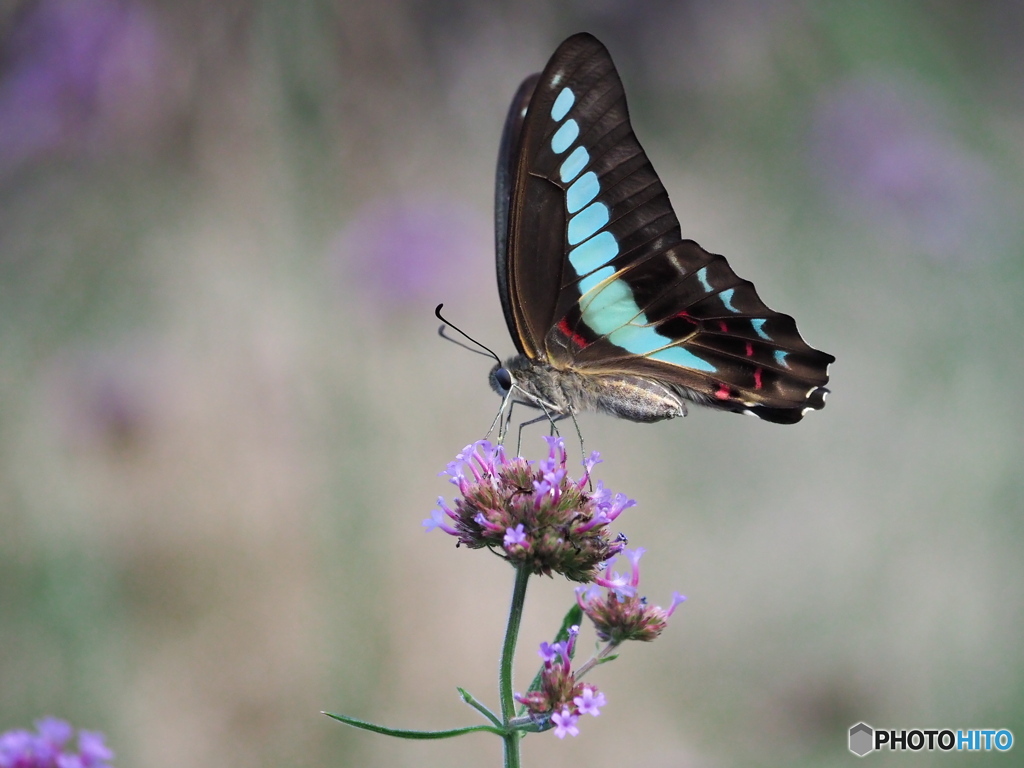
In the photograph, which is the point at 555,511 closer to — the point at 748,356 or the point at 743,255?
the point at 748,356

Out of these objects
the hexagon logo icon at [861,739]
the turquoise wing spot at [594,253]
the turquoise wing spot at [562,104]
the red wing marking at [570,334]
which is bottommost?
the hexagon logo icon at [861,739]

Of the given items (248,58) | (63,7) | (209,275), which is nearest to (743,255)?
(209,275)

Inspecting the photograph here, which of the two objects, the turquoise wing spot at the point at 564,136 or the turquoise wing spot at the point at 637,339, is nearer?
the turquoise wing spot at the point at 564,136

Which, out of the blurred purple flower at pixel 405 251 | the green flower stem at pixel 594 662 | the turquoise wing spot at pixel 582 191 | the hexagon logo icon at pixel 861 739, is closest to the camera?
the green flower stem at pixel 594 662

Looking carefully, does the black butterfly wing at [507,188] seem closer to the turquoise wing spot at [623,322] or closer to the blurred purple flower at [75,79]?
the turquoise wing spot at [623,322]

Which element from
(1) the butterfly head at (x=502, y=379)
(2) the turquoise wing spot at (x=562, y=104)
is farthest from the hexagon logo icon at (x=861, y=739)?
(2) the turquoise wing spot at (x=562, y=104)

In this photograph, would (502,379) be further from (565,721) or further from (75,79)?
(75,79)
